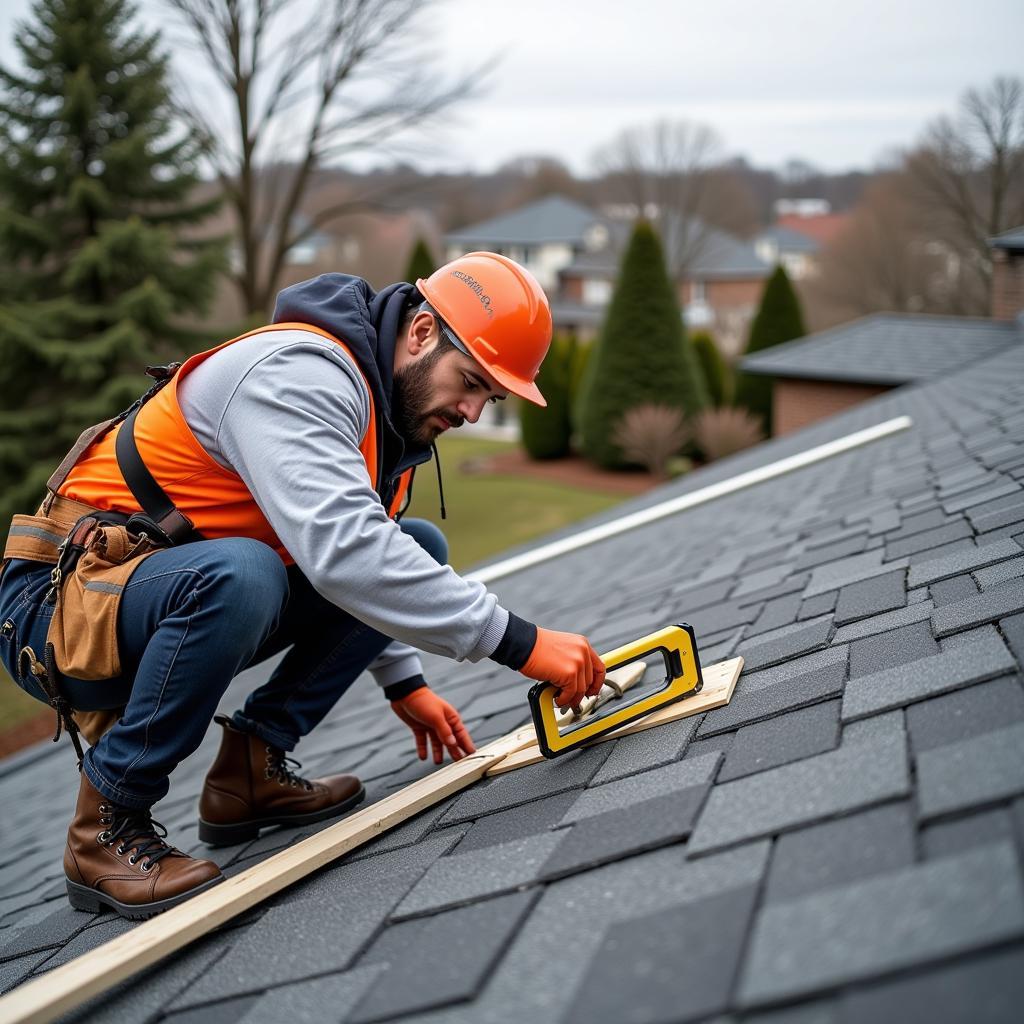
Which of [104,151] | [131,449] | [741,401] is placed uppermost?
[104,151]

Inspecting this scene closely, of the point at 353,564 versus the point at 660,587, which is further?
the point at 660,587

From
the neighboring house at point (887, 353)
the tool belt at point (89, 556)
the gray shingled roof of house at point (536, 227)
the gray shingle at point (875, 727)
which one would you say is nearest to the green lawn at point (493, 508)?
the neighboring house at point (887, 353)

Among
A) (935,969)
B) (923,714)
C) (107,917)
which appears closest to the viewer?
(935,969)

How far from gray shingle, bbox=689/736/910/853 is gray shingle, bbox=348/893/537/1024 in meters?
0.28

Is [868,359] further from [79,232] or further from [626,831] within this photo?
[626,831]

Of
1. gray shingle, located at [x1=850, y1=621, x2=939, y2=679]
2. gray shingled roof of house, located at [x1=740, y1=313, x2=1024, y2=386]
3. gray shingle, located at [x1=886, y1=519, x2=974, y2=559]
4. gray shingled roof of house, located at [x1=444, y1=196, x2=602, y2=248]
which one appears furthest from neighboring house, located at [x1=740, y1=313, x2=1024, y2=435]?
gray shingled roof of house, located at [x1=444, y1=196, x2=602, y2=248]

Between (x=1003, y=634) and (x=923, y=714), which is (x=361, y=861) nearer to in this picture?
(x=923, y=714)

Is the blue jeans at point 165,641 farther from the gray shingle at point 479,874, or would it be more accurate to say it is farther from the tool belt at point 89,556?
the gray shingle at point 479,874

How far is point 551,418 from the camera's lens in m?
22.2

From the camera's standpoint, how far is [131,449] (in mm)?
2096

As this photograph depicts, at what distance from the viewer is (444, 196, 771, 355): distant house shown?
Answer: 146ft

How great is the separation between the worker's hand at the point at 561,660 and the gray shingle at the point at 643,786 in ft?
0.85

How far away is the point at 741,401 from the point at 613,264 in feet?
77.1

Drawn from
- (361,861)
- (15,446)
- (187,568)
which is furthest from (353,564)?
(15,446)
